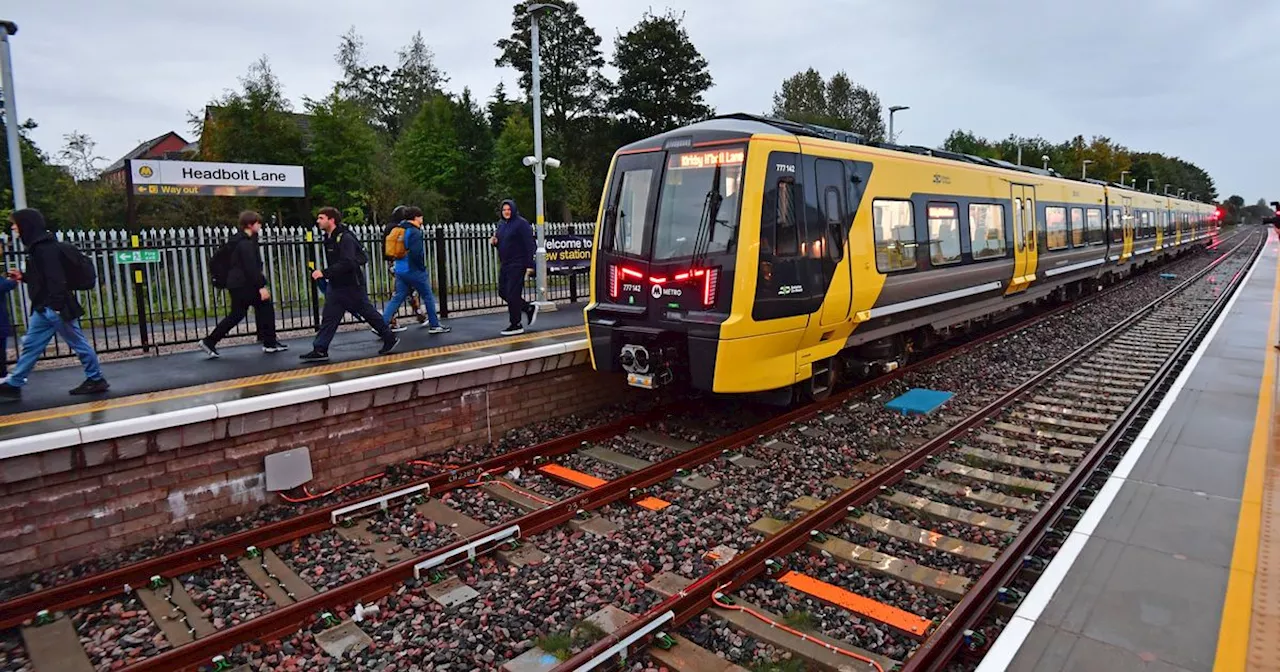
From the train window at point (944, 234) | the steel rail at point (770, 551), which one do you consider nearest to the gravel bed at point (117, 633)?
the steel rail at point (770, 551)

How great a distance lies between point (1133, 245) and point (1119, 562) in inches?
869

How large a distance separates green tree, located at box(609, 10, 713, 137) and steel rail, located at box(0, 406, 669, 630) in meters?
38.4

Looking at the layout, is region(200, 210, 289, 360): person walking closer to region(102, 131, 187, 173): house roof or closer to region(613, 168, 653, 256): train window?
region(613, 168, 653, 256): train window

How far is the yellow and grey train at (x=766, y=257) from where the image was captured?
7121 mm

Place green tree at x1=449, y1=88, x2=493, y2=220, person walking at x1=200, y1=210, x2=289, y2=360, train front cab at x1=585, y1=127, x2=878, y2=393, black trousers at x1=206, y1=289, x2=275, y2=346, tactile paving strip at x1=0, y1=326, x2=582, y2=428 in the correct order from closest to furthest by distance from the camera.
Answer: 1. tactile paving strip at x1=0, y1=326, x2=582, y2=428
2. train front cab at x1=585, y1=127, x2=878, y2=393
3. person walking at x1=200, y1=210, x2=289, y2=360
4. black trousers at x1=206, y1=289, x2=275, y2=346
5. green tree at x1=449, y1=88, x2=493, y2=220

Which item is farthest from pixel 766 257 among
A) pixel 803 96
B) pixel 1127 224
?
pixel 803 96

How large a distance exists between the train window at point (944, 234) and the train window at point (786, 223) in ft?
11.5

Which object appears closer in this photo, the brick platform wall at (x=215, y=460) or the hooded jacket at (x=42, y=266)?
the brick platform wall at (x=215, y=460)

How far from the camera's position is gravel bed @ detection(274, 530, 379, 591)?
5113mm

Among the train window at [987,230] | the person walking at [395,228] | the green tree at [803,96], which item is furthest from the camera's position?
the green tree at [803,96]

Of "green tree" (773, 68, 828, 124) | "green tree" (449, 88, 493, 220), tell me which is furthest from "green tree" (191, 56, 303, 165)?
"green tree" (773, 68, 828, 124)

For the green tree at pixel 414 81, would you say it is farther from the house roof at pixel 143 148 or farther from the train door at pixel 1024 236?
the train door at pixel 1024 236

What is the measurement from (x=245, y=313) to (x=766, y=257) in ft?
19.7

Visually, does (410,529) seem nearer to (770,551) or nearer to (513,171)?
(770,551)
